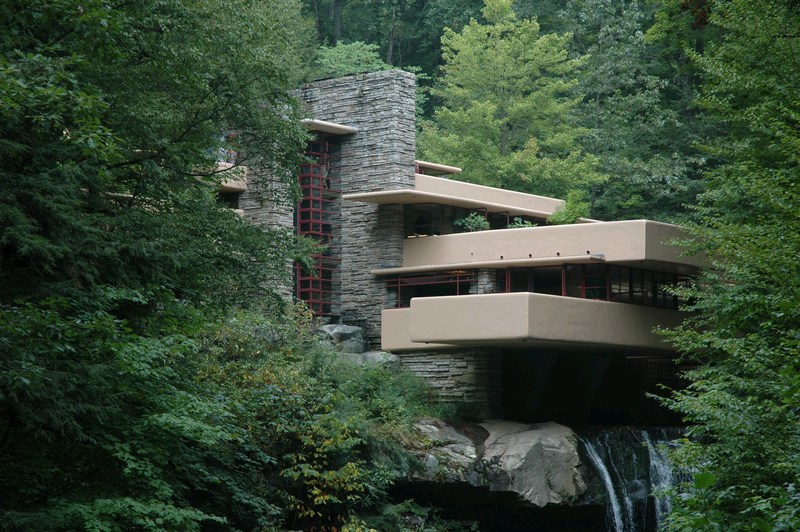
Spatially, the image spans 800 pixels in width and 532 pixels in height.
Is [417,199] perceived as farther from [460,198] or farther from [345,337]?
[345,337]

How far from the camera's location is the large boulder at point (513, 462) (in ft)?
75.7

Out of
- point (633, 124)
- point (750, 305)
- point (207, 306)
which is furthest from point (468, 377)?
point (633, 124)

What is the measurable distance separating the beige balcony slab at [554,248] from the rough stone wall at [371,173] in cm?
63

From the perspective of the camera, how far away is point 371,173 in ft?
97.9

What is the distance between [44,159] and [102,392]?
307 centimetres

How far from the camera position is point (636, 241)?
83.7 ft

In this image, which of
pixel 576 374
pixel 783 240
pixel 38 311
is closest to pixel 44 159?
pixel 38 311

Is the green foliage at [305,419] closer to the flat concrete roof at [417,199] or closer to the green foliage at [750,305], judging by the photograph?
the flat concrete roof at [417,199]

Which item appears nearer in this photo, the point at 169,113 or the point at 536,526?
the point at 169,113

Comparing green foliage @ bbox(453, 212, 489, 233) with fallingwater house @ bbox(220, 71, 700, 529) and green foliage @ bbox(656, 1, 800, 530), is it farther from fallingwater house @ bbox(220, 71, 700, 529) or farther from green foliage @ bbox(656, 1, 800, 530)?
green foliage @ bbox(656, 1, 800, 530)

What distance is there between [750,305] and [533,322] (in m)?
6.03

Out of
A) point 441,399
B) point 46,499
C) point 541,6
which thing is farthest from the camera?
point 541,6

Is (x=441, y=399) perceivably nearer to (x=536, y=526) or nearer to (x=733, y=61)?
(x=536, y=526)

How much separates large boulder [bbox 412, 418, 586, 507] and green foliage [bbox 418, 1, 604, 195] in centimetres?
1520
